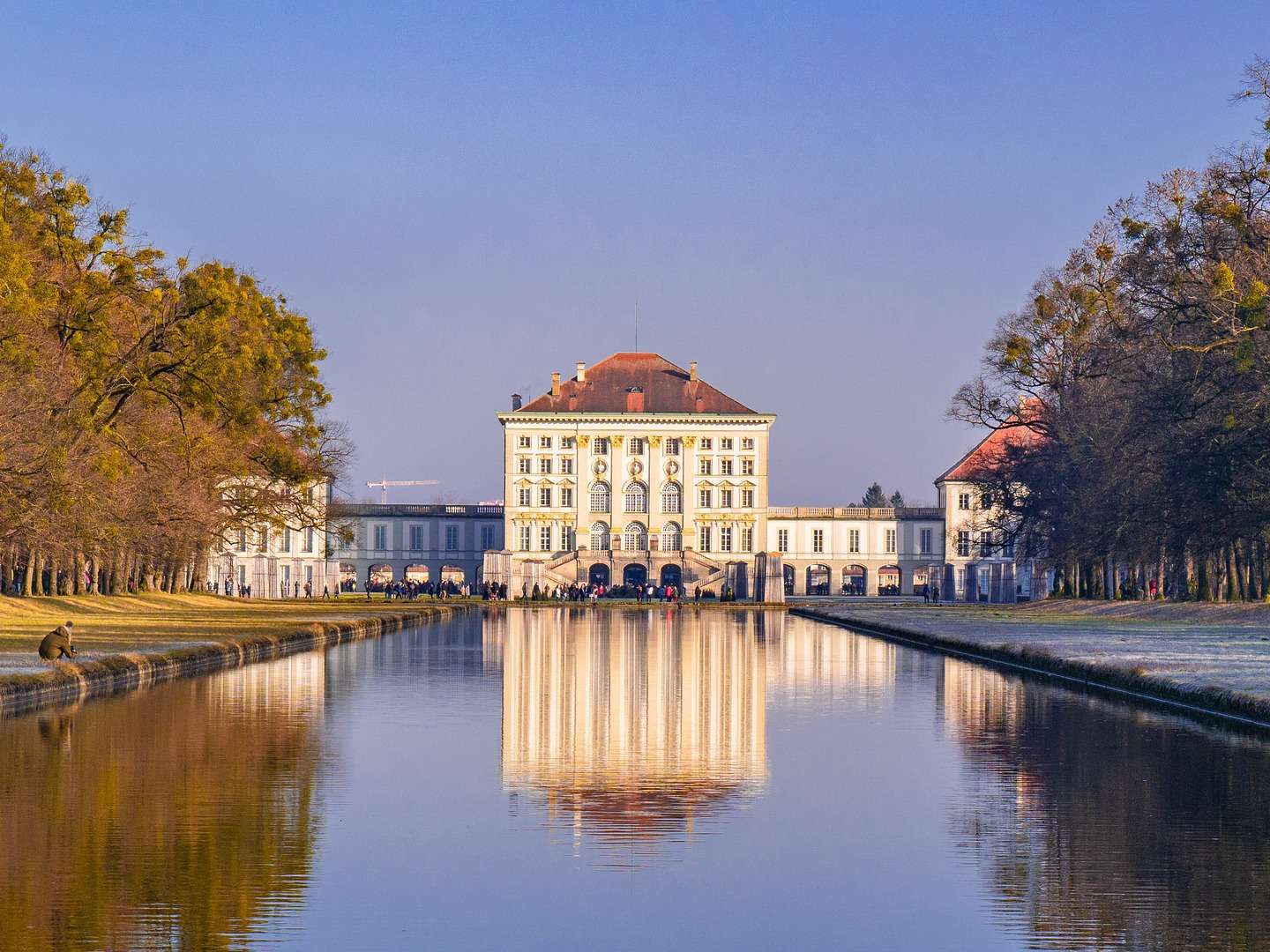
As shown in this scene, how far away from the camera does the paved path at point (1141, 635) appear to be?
24.2 meters

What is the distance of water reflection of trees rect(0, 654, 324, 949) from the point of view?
834cm

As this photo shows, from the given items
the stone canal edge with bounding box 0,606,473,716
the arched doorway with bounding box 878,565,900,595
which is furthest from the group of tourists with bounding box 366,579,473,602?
the stone canal edge with bounding box 0,606,473,716

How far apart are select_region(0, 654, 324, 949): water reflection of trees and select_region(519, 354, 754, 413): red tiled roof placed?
10261 centimetres

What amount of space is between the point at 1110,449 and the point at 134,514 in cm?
2771

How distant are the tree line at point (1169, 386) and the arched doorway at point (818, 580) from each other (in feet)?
208

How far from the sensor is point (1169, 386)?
135 ft

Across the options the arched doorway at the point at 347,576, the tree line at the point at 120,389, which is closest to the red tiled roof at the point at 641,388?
the arched doorway at the point at 347,576

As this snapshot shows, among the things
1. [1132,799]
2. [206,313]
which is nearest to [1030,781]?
[1132,799]

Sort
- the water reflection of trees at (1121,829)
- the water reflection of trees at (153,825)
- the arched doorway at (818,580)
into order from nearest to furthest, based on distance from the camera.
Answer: the water reflection of trees at (153,825), the water reflection of trees at (1121,829), the arched doorway at (818,580)

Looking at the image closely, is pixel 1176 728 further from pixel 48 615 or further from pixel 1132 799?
pixel 48 615

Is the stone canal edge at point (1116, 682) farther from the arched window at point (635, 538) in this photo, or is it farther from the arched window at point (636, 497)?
the arched window at point (636, 497)

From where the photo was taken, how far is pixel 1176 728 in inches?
736

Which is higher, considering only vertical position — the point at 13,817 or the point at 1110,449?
the point at 1110,449

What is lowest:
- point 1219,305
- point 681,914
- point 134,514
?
point 681,914
